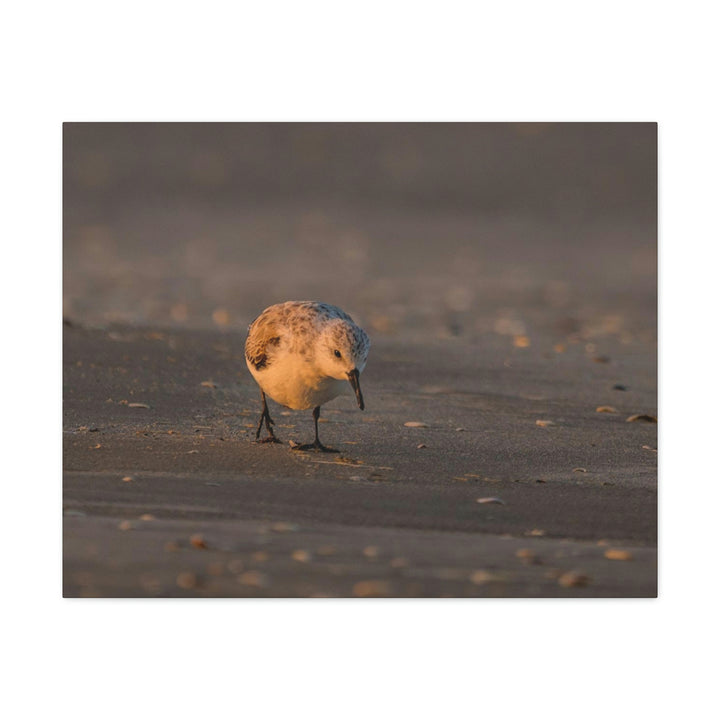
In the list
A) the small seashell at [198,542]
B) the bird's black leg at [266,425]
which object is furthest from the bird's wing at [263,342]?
the small seashell at [198,542]

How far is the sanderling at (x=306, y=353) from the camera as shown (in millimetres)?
6387

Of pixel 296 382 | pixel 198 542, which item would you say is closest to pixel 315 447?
pixel 296 382

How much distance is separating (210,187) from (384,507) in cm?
1130

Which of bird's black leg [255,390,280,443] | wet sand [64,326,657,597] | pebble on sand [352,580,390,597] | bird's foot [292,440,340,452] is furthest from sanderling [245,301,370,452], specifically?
pebble on sand [352,580,390,597]

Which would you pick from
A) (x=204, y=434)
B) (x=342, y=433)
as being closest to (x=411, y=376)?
(x=342, y=433)

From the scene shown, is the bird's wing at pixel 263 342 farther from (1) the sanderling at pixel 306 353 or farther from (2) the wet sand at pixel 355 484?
(2) the wet sand at pixel 355 484

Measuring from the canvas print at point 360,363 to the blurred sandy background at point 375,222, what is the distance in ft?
0.16

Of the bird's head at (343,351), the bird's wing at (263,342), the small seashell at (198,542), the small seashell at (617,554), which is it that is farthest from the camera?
the bird's wing at (263,342)

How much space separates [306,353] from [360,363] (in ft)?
0.85

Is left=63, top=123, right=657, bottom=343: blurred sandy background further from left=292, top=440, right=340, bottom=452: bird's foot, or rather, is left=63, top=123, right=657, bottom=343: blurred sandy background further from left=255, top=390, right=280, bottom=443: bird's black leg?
left=292, top=440, right=340, bottom=452: bird's foot

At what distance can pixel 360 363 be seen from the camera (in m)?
6.44

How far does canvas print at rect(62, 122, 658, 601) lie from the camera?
5.38 meters

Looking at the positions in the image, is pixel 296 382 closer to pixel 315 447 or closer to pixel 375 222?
pixel 315 447
